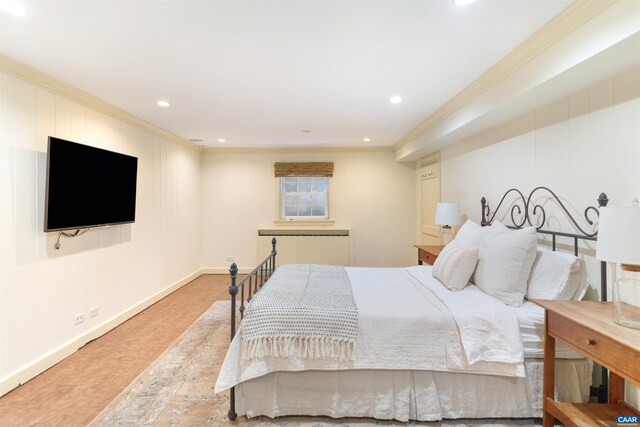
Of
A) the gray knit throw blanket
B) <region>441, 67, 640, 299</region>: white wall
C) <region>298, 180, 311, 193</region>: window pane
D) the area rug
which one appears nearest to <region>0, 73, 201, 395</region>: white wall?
the area rug

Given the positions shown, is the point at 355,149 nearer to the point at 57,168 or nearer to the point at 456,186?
the point at 456,186

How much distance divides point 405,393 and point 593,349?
101 centimetres

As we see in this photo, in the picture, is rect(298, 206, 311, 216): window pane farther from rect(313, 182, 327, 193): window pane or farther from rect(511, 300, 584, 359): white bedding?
rect(511, 300, 584, 359): white bedding

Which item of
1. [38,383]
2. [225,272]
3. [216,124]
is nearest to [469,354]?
[38,383]

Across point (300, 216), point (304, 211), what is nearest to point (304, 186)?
point (304, 211)

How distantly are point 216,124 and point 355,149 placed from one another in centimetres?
262

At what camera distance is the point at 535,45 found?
1.87 metres

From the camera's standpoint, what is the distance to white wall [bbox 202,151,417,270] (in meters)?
5.53

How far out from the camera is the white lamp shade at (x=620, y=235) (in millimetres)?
1227

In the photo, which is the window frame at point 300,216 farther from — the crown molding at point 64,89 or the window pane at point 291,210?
the crown molding at point 64,89

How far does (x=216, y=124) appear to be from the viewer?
3.88 meters

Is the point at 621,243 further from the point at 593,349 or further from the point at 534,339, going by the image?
the point at 534,339

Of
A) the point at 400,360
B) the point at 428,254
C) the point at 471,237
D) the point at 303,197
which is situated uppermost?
the point at 303,197

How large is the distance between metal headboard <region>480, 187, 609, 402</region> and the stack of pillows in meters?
0.14
